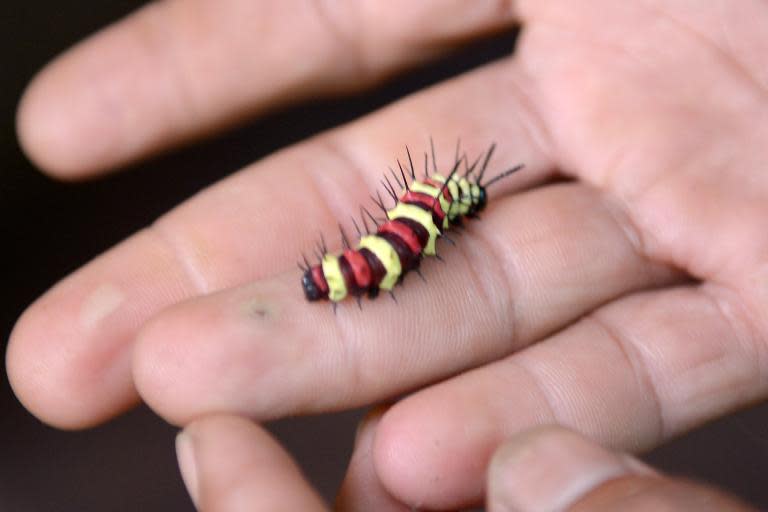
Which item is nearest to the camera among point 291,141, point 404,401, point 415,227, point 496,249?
point 404,401

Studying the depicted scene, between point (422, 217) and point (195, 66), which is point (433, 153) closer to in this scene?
point (422, 217)

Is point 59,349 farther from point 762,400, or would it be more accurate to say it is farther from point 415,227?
point 762,400

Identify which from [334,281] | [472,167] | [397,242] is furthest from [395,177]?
[334,281]

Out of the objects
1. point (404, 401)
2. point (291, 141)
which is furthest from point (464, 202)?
point (291, 141)

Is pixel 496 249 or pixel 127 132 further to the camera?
pixel 127 132

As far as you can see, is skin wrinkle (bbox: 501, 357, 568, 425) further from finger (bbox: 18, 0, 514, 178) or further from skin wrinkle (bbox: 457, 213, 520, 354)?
finger (bbox: 18, 0, 514, 178)

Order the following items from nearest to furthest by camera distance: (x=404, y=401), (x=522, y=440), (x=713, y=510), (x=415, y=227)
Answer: (x=713, y=510), (x=522, y=440), (x=404, y=401), (x=415, y=227)

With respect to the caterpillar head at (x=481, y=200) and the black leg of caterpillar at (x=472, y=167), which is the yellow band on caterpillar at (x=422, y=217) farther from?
the black leg of caterpillar at (x=472, y=167)

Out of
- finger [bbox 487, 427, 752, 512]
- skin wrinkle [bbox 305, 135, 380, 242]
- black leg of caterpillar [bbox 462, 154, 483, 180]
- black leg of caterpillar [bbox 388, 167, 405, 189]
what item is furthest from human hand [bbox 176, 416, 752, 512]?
black leg of caterpillar [bbox 462, 154, 483, 180]
